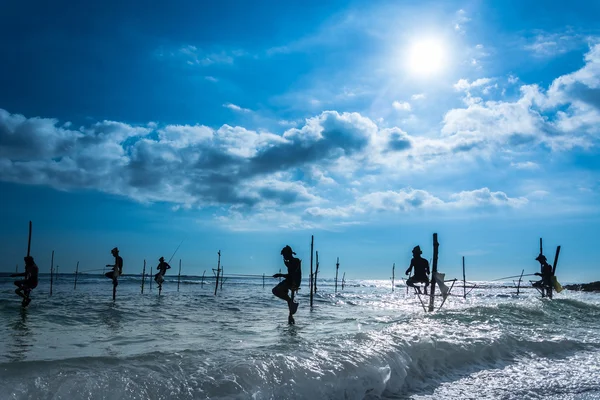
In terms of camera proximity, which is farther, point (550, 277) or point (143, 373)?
point (550, 277)

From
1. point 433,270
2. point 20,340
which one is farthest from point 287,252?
point 433,270

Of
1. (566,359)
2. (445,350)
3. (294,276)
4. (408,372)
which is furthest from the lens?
(294,276)

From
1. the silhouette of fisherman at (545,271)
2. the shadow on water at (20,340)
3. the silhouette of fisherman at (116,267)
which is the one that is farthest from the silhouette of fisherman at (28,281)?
the silhouette of fisherman at (545,271)

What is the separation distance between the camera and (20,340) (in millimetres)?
8578

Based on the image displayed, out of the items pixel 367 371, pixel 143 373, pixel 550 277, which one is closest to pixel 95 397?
pixel 143 373

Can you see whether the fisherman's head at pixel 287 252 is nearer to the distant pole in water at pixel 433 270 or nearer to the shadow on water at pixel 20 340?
the shadow on water at pixel 20 340

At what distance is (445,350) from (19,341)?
27.4 feet

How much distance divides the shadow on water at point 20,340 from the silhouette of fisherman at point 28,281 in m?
3.16

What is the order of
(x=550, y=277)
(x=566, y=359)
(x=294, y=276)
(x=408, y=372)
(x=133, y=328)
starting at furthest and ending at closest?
(x=550, y=277)
(x=294, y=276)
(x=133, y=328)
(x=566, y=359)
(x=408, y=372)

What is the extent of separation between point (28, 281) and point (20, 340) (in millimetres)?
8373

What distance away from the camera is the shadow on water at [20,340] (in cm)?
693

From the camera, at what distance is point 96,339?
8.95 meters

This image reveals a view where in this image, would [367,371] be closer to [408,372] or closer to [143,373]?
[408,372]

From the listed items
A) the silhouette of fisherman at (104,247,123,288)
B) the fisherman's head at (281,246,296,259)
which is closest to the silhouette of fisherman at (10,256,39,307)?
the silhouette of fisherman at (104,247,123,288)
